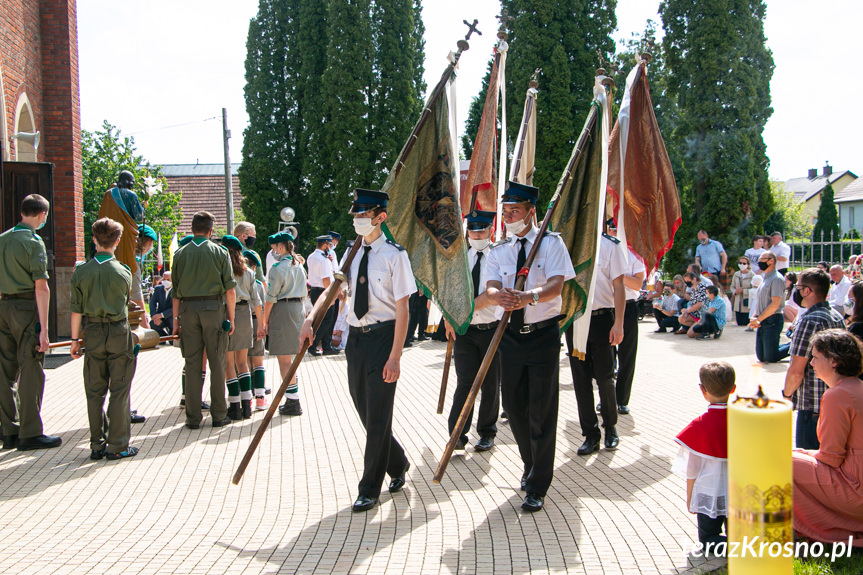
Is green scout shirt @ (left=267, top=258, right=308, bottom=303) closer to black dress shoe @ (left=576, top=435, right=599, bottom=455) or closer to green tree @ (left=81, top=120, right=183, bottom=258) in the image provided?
black dress shoe @ (left=576, top=435, right=599, bottom=455)

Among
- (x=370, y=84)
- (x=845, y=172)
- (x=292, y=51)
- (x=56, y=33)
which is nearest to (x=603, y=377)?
(x=56, y=33)

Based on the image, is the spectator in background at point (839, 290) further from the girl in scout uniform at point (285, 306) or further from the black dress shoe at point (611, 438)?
the girl in scout uniform at point (285, 306)

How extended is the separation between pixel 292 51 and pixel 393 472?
29367 mm

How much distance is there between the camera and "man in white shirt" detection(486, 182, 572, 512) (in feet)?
16.9

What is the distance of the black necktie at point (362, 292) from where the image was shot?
529 cm

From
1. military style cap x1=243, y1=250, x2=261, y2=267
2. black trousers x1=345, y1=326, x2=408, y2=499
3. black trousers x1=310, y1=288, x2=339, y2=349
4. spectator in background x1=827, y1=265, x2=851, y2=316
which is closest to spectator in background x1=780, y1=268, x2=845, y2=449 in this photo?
black trousers x1=345, y1=326, x2=408, y2=499

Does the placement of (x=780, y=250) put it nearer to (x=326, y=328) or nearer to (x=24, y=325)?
(x=326, y=328)

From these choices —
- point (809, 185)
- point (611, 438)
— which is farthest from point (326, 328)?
point (809, 185)

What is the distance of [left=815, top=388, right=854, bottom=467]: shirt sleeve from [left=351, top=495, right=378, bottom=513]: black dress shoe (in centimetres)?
291

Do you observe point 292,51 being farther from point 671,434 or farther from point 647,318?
point 671,434

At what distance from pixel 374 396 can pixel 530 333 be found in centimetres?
120

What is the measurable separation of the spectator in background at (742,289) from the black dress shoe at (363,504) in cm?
1375


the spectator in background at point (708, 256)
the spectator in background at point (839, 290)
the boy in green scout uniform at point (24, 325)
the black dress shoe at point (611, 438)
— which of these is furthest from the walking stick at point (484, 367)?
the spectator in background at point (708, 256)

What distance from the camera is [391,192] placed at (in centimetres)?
591
